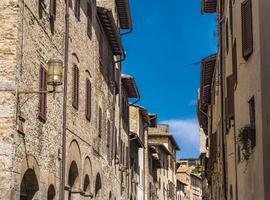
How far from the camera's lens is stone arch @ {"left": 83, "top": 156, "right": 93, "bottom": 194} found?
21.8 metres

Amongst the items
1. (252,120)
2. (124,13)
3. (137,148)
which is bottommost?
(252,120)

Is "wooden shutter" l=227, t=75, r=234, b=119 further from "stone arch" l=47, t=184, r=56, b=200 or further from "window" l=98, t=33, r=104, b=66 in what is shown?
"window" l=98, t=33, r=104, b=66

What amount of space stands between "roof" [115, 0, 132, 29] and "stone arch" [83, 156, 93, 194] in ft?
39.2

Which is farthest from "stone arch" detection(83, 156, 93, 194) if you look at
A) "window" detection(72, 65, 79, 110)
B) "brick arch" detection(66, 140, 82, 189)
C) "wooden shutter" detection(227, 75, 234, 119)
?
"wooden shutter" detection(227, 75, 234, 119)

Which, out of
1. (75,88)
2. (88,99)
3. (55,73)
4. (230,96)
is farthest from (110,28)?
(55,73)

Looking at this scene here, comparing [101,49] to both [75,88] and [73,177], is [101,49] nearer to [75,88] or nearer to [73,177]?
[75,88]

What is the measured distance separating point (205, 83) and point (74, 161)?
57.8ft

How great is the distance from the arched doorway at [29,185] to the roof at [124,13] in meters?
18.6

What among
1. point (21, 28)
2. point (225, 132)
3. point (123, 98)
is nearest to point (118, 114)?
point (123, 98)

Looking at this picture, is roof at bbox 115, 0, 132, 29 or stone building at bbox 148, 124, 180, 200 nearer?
roof at bbox 115, 0, 132, 29

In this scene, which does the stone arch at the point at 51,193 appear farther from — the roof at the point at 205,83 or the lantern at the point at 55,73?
the roof at the point at 205,83

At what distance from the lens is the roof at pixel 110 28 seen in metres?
25.6

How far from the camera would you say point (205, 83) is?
1407 inches

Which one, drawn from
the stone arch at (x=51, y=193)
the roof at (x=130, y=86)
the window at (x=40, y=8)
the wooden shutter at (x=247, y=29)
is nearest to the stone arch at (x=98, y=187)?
the stone arch at (x=51, y=193)
